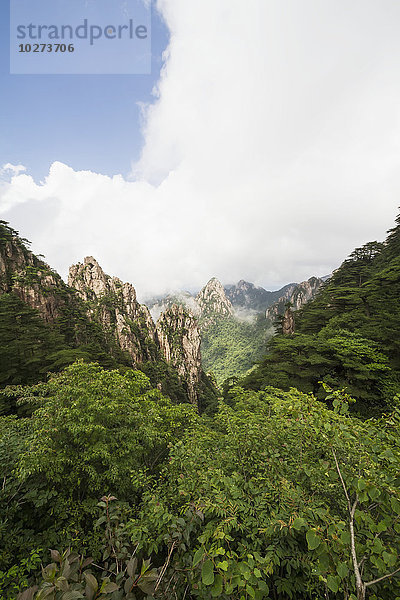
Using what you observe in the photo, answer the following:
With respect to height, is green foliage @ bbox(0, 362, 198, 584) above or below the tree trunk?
below

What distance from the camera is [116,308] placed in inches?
2297

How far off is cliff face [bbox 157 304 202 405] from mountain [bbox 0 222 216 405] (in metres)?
0.31

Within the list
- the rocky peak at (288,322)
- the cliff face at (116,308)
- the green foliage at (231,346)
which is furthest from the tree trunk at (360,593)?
the green foliage at (231,346)

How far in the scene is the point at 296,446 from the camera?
4.61 m

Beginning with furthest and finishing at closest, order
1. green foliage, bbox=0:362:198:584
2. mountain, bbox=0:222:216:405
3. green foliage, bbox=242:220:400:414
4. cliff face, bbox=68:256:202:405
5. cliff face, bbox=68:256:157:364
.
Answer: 1. cliff face, bbox=68:256:202:405
2. cliff face, bbox=68:256:157:364
3. mountain, bbox=0:222:216:405
4. green foliage, bbox=242:220:400:414
5. green foliage, bbox=0:362:198:584

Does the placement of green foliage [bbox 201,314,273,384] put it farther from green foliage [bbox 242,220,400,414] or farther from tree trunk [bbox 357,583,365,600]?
tree trunk [bbox 357,583,365,600]

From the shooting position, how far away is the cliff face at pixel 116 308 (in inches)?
2095

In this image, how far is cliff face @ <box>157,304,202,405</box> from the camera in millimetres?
68688

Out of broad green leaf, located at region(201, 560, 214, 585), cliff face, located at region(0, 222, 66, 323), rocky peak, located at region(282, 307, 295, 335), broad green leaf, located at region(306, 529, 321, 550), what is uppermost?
cliff face, located at region(0, 222, 66, 323)

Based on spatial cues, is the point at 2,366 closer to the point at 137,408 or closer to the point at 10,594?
the point at 137,408

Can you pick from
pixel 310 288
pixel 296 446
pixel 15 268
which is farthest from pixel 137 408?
pixel 310 288

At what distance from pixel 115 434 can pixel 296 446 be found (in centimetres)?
556

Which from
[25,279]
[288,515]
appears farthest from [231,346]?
[288,515]

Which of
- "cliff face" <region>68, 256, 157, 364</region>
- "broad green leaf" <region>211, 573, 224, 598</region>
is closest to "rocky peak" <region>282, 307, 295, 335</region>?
"broad green leaf" <region>211, 573, 224, 598</region>
